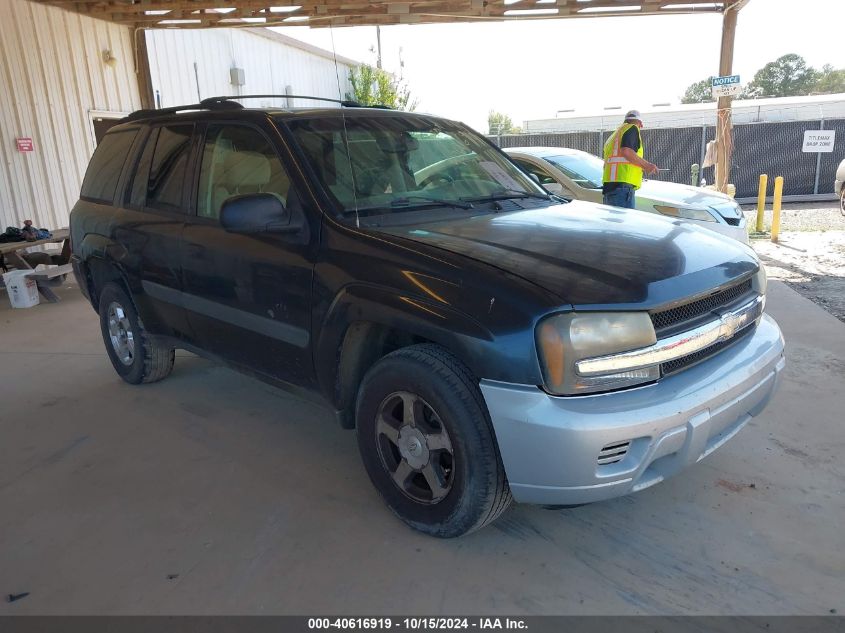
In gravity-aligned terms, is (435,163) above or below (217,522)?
above

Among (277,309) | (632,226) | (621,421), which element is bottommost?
(621,421)

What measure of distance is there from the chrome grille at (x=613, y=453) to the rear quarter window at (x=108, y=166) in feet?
12.5

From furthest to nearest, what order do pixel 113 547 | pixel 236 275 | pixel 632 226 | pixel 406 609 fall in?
pixel 236 275 < pixel 632 226 < pixel 113 547 < pixel 406 609

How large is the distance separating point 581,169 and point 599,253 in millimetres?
5976

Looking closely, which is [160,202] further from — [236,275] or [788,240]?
[788,240]

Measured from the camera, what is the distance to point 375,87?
780 inches

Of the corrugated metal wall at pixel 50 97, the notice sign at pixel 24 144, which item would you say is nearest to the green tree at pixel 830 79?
the corrugated metal wall at pixel 50 97

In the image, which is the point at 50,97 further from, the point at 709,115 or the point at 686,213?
the point at 709,115

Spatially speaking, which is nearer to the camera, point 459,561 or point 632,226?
point 459,561

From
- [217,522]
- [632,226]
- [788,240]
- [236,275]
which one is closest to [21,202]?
[236,275]

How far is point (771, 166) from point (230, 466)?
54.1 feet

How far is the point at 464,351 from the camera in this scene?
2406mm

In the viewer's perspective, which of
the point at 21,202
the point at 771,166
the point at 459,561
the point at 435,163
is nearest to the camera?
the point at 459,561

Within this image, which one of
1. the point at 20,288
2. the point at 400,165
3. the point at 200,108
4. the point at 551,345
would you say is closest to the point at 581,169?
the point at 400,165
